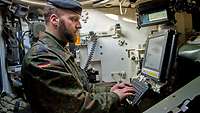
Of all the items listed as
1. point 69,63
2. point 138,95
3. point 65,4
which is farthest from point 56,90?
point 138,95

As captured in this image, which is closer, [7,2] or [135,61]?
[7,2]

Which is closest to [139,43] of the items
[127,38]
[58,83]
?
[127,38]

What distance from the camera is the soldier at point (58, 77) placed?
146 cm

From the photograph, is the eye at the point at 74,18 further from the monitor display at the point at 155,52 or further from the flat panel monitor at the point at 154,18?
the flat panel monitor at the point at 154,18

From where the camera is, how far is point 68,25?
1.67 meters

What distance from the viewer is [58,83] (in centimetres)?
146

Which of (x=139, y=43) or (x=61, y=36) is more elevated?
(x=61, y=36)

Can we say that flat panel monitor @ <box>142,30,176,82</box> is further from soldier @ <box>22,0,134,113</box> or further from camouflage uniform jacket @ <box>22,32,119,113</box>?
camouflage uniform jacket @ <box>22,32,119,113</box>

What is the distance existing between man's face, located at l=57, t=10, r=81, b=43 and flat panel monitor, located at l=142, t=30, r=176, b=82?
0.80m

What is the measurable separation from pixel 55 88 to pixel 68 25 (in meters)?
0.42

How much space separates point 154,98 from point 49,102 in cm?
120

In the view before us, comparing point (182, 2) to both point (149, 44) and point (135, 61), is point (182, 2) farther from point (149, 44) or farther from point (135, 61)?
point (135, 61)

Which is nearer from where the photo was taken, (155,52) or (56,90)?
(56,90)

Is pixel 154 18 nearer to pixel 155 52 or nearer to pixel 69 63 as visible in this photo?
pixel 155 52
